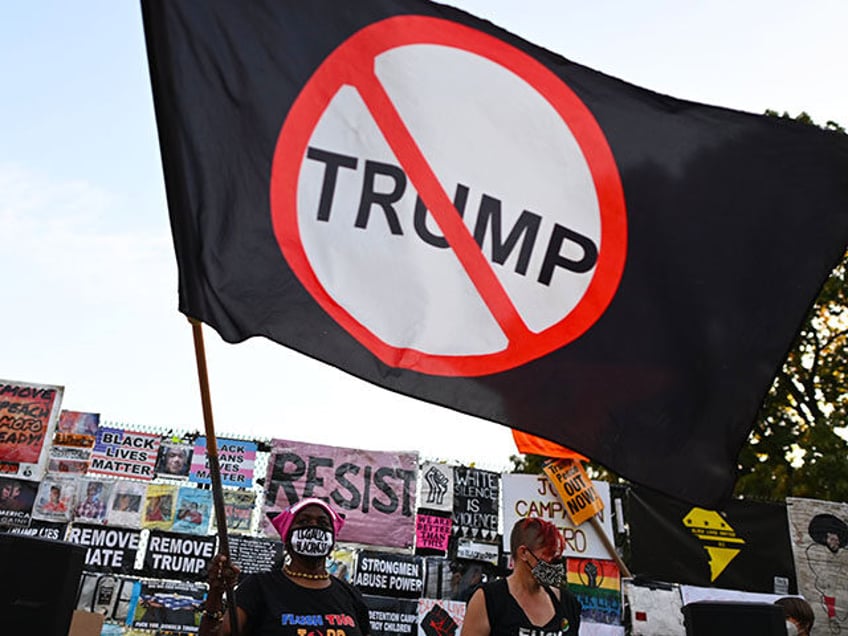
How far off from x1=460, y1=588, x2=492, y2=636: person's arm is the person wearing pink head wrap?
20.6 inches

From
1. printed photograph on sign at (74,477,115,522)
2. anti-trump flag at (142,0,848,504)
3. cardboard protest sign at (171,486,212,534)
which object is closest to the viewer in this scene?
anti-trump flag at (142,0,848,504)

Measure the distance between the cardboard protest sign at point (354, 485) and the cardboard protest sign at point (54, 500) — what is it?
6.62ft

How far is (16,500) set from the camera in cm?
861

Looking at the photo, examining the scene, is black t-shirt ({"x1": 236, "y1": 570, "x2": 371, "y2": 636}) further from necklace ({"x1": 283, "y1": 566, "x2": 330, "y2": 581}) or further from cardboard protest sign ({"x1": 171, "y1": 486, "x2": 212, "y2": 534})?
cardboard protest sign ({"x1": 171, "y1": 486, "x2": 212, "y2": 534})

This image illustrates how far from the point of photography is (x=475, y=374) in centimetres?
321

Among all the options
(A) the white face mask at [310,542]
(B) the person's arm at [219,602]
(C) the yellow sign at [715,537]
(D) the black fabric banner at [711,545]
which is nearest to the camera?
(B) the person's arm at [219,602]

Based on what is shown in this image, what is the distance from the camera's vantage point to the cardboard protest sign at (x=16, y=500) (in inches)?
337

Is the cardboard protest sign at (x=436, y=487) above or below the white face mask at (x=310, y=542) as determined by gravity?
above

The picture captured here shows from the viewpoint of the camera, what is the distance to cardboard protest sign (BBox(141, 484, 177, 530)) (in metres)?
8.73

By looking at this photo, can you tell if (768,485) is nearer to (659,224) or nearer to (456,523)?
(456,523)

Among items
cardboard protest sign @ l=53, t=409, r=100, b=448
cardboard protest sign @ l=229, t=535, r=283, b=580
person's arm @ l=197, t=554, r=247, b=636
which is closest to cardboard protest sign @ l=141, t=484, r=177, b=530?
cardboard protest sign @ l=229, t=535, r=283, b=580

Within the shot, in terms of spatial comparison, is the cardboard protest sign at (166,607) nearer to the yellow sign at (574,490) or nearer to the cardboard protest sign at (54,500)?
the cardboard protest sign at (54,500)

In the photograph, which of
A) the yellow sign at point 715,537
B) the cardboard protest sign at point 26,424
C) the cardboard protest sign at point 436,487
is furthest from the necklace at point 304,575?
the yellow sign at point 715,537

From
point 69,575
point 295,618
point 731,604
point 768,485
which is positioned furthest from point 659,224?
point 768,485
